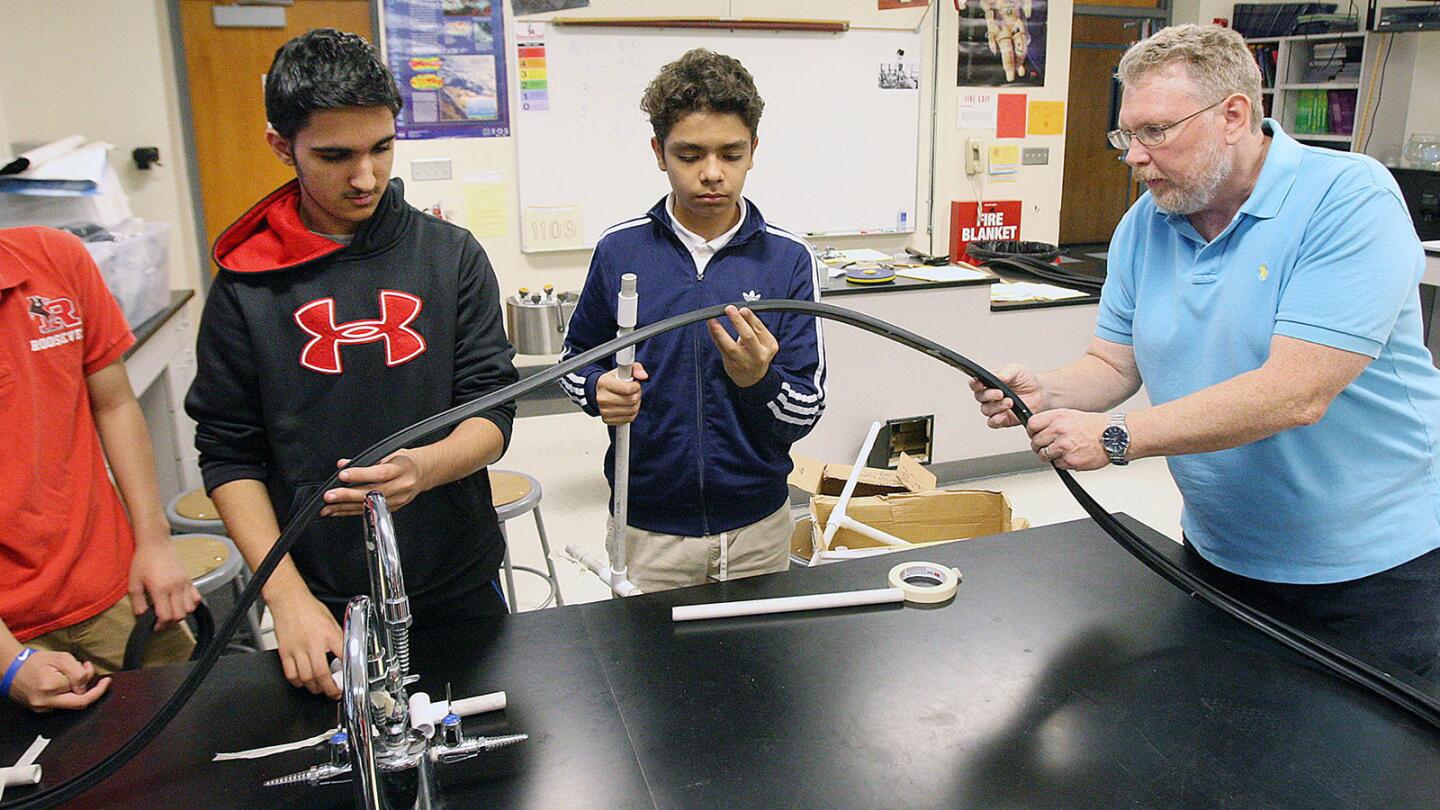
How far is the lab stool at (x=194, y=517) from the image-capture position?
2188mm

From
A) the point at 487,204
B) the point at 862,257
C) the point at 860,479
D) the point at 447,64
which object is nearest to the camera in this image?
the point at 860,479

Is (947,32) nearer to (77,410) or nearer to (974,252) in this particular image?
(974,252)

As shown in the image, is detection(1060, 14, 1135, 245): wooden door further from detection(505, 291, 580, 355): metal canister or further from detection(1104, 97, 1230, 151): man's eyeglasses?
detection(1104, 97, 1230, 151): man's eyeglasses

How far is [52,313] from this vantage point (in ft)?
4.62

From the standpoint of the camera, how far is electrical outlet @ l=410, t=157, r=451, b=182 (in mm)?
4445

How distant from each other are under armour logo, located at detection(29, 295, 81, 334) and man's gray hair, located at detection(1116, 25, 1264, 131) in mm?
1527

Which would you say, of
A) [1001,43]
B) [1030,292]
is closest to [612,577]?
[1030,292]

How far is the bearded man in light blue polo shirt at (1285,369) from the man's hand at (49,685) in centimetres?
119

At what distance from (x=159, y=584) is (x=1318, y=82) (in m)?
7.48

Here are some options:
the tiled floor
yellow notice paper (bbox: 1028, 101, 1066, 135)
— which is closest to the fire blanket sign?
yellow notice paper (bbox: 1028, 101, 1066, 135)

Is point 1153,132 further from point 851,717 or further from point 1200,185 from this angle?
point 851,717

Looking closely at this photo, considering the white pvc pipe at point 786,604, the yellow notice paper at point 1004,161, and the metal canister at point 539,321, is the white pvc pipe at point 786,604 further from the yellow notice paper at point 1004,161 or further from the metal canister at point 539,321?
the yellow notice paper at point 1004,161

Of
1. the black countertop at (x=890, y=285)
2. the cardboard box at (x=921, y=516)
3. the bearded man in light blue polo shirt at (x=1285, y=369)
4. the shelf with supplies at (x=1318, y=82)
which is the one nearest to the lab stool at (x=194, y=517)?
the cardboard box at (x=921, y=516)

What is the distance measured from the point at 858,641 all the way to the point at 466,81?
3.80 meters
